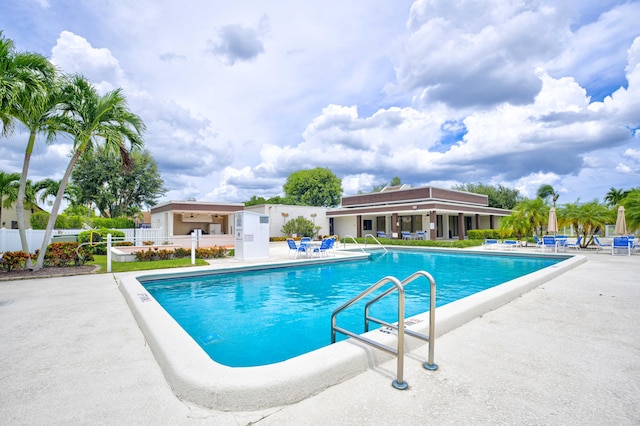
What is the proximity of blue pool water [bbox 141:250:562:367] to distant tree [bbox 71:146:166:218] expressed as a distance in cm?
2535

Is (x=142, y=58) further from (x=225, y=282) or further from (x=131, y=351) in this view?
(x=131, y=351)

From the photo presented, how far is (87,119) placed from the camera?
9.97 meters

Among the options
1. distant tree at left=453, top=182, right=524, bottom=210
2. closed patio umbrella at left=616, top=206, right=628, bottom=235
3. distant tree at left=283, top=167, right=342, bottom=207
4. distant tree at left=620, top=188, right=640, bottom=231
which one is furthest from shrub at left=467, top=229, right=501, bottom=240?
distant tree at left=283, top=167, right=342, bottom=207

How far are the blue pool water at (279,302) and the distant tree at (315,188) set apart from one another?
3964 centimetres

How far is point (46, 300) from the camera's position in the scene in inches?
241

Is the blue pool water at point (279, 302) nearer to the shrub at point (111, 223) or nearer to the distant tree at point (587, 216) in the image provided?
the distant tree at point (587, 216)

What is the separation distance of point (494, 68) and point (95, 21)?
1549cm

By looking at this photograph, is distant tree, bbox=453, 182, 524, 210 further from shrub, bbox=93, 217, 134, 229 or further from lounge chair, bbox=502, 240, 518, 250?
shrub, bbox=93, 217, 134, 229

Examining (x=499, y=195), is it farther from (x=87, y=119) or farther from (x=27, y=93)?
(x=27, y=93)

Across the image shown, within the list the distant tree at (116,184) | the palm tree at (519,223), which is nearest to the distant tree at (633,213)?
the palm tree at (519,223)

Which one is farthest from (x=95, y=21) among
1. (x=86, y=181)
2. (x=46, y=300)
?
(x=86, y=181)

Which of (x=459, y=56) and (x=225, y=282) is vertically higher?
(x=459, y=56)

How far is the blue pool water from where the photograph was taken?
486cm

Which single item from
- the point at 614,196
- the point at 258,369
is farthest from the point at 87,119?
the point at 614,196
